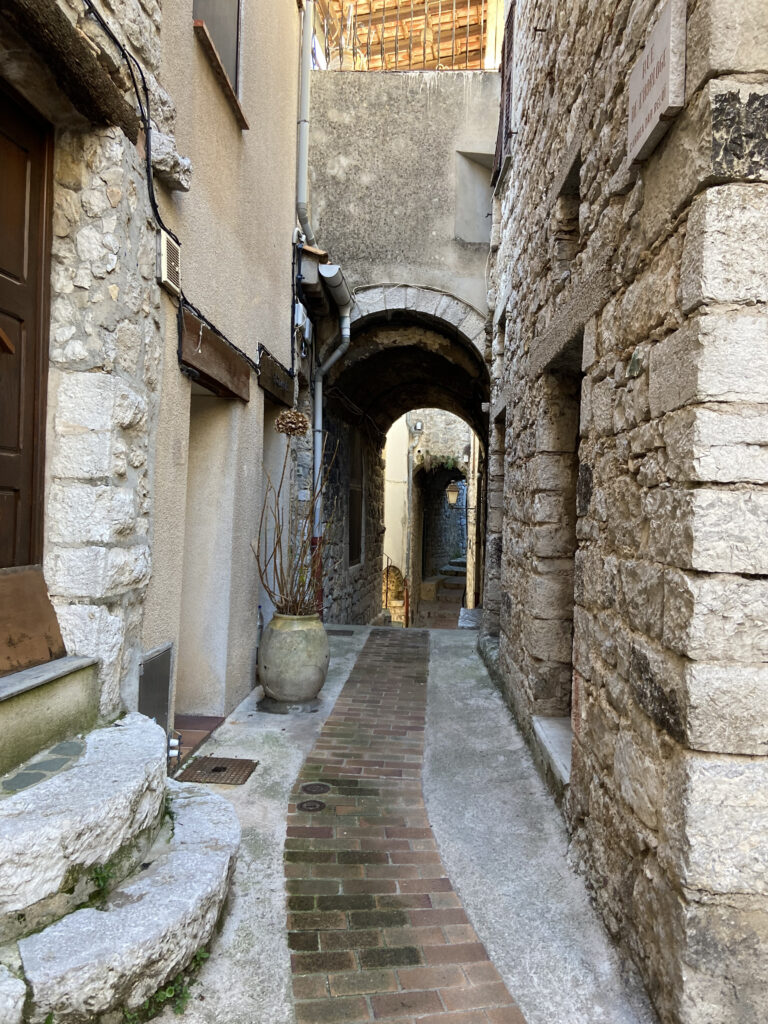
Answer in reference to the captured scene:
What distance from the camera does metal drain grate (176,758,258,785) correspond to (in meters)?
3.23

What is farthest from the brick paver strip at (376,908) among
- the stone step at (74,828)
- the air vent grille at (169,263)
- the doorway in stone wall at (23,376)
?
the air vent grille at (169,263)

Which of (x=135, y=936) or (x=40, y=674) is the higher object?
(x=40, y=674)

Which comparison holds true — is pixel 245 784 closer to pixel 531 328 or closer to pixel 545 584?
pixel 545 584

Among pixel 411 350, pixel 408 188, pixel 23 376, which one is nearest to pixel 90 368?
pixel 23 376

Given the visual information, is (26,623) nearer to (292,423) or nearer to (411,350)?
(292,423)

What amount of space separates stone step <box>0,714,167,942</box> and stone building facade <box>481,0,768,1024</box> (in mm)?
1460

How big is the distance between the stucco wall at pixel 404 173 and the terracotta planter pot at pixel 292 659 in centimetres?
410

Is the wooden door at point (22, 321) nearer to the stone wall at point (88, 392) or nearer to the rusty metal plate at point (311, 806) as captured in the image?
the stone wall at point (88, 392)

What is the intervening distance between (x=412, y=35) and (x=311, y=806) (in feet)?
28.2

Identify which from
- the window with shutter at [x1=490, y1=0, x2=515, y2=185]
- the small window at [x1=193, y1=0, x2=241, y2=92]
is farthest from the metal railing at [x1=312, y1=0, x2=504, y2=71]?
the small window at [x1=193, y1=0, x2=241, y2=92]

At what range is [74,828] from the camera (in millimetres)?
1674

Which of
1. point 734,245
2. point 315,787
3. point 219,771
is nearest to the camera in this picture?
point 734,245

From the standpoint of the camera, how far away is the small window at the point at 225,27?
359 centimetres

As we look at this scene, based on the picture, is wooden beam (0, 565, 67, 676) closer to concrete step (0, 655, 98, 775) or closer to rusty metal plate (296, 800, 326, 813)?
concrete step (0, 655, 98, 775)
